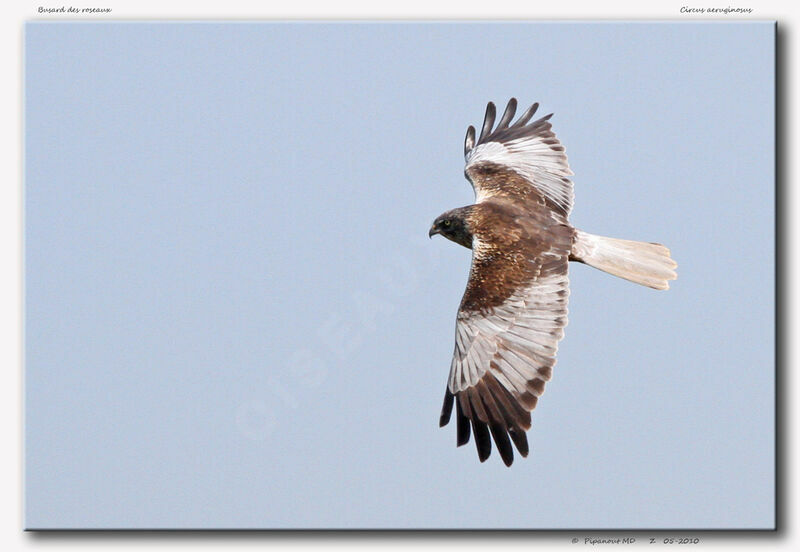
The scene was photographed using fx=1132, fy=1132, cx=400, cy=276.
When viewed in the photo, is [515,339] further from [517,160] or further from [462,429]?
[517,160]

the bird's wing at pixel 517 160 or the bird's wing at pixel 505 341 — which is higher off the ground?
the bird's wing at pixel 517 160

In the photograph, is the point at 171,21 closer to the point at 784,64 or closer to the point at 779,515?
the point at 784,64

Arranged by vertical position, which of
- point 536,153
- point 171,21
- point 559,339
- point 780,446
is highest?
point 171,21

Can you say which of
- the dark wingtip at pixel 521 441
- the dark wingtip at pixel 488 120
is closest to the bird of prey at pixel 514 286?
the dark wingtip at pixel 521 441

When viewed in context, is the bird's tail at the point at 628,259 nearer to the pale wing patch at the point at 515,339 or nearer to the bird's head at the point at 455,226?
the pale wing patch at the point at 515,339

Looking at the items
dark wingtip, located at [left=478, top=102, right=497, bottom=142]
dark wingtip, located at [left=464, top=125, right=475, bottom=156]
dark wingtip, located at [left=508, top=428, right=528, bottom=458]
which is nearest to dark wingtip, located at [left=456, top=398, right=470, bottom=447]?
dark wingtip, located at [left=508, top=428, right=528, bottom=458]

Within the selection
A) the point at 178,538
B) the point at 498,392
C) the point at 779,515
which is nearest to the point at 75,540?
the point at 178,538

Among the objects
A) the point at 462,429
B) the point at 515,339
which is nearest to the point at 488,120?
the point at 515,339
